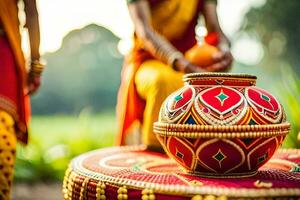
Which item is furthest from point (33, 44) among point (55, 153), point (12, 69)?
point (55, 153)

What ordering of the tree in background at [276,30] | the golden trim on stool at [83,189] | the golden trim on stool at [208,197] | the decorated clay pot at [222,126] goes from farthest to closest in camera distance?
the tree in background at [276,30] < the golden trim on stool at [83,189] < the decorated clay pot at [222,126] < the golden trim on stool at [208,197]

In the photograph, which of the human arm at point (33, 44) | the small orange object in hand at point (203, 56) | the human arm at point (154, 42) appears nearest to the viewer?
the human arm at point (154, 42)

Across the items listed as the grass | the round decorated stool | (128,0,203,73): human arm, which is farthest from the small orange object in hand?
the grass

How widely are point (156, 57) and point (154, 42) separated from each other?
0.07m

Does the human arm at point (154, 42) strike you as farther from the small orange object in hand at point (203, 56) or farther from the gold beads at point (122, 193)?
the gold beads at point (122, 193)

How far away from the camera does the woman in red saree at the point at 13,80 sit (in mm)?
2105

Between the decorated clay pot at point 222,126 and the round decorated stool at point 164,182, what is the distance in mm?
54

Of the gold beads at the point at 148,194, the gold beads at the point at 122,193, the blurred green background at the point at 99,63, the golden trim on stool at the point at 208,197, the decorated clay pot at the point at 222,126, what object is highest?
the decorated clay pot at the point at 222,126

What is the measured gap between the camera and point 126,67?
107 inches

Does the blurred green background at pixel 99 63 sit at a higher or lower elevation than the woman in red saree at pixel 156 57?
lower

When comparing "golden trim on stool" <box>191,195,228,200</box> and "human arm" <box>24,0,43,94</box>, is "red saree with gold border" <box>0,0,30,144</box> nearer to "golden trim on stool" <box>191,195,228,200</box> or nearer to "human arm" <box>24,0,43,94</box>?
"human arm" <box>24,0,43,94</box>

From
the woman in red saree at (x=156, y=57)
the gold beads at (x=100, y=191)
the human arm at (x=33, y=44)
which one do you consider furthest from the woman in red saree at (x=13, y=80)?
the gold beads at (x=100, y=191)

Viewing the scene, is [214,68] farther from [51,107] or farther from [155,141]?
[51,107]

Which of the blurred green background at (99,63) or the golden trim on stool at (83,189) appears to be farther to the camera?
the blurred green background at (99,63)
